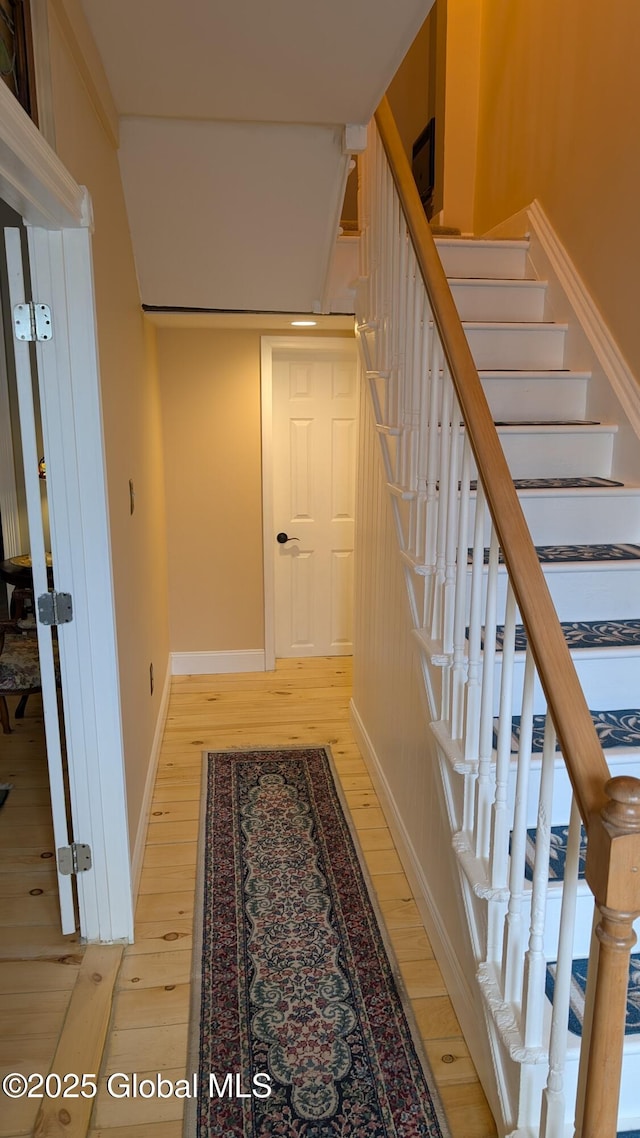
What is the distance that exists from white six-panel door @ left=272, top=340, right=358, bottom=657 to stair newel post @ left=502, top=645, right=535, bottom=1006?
10.7 ft

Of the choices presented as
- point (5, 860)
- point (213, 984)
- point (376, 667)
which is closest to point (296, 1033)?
point (213, 984)

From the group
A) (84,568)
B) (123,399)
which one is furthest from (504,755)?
(123,399)

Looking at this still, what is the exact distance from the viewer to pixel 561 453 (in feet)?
Answer: 8.86

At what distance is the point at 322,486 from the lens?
4691 mm

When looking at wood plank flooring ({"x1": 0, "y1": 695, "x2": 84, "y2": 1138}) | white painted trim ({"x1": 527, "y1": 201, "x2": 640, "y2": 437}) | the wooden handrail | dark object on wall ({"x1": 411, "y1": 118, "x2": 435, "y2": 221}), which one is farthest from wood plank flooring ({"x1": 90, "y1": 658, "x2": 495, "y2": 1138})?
dark object on wall ({"x1": 411, "y1": 118, "x2": 435, "y2": 221})

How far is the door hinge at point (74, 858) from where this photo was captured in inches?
84.5

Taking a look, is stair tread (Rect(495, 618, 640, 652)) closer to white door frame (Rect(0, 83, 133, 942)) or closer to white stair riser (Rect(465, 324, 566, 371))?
white door frame (Rect(0, 83, 133, 942))

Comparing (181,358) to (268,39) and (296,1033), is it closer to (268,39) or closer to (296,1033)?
(268,39)

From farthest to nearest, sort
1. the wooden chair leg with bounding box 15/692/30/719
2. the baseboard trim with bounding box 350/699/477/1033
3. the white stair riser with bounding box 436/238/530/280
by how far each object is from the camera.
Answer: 1. the wooden chair leg with bounding box 15/692/30/719
2. the white stair riser with bounding box 436/238/530/280
3. the baseboard trim with bounding box 350/699/477/1033

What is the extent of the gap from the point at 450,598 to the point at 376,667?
1287 mm

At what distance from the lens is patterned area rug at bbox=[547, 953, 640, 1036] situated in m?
A: 1.44

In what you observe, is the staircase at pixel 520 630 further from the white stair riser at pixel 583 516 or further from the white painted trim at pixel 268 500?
the white painted trim at pixel 268 500

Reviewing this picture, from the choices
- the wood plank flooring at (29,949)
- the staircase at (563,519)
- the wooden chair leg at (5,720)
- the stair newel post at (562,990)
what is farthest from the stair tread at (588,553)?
the wooden chair leg at (5,720)

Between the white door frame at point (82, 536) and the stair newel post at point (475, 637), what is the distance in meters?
0.99
